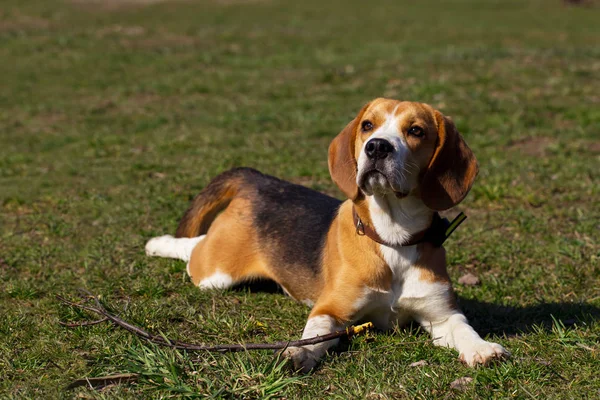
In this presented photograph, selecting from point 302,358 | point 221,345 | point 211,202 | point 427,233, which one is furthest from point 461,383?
point 211,202

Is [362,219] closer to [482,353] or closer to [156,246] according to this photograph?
[482,353]

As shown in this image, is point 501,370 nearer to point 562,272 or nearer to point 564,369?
point 564,369

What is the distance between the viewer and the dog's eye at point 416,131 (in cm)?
466

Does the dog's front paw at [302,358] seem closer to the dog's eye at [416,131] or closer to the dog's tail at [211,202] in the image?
the dog's eye at [416,131]

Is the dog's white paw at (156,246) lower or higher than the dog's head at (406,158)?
lower

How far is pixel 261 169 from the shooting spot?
9398mm

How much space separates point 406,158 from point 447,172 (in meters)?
0.29

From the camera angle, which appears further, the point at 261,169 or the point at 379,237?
the point at 261,169

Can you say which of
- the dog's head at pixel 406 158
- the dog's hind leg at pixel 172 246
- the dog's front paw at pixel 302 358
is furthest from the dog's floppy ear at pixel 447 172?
the dog's hind leg at pixel 172 246

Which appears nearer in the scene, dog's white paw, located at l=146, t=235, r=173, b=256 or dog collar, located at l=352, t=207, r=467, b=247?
dog collar, located at l=352, t=207, r=467, b=247

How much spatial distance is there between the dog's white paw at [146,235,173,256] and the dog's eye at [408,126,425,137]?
8.78 ft

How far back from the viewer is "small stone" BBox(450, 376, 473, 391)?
13.7 ft

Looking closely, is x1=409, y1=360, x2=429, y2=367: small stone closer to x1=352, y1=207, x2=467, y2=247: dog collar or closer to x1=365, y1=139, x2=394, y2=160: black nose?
x1=352, y1=207, x2=467, y2=247: dog collar

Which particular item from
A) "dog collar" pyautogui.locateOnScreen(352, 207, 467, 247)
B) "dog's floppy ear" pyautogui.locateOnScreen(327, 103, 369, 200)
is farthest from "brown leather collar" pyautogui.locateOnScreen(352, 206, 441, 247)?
"dog's floppy ear" pyautogui.locateOnScreen(327, 103, 369, 200)
